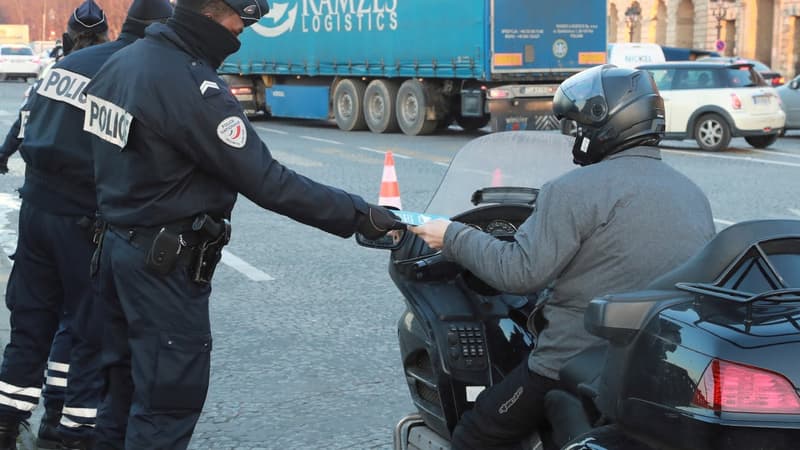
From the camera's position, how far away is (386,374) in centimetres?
587

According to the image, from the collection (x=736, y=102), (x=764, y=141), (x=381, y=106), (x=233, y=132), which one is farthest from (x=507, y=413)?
(x=381, y=106)

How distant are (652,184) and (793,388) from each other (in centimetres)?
100

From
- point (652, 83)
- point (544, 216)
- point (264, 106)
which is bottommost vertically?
point (264, 106)

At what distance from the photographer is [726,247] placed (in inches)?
91.9

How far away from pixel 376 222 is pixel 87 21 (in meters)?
2.00

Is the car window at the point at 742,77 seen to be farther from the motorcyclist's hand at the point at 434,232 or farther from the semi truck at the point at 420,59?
the motorcyclist's hand at the point at 434,232

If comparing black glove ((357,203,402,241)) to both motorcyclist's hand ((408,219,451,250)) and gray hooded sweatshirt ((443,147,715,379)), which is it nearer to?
motorcyclist's hand ((408,219,451,250))

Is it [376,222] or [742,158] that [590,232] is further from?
[742,158]

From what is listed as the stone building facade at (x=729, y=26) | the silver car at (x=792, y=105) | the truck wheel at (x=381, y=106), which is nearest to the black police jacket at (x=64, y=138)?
the truck wheel at (x=381, y=106)

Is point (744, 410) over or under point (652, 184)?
under

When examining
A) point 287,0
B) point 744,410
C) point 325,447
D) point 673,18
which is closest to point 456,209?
point 325,447

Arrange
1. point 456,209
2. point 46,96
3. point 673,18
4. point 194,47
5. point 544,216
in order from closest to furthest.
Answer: point 544,216 < point 194,47 < point 456,209 < point 46,96 < point 673,18

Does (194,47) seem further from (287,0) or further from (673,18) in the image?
(673,18)

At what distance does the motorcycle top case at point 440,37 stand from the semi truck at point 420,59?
2cm
